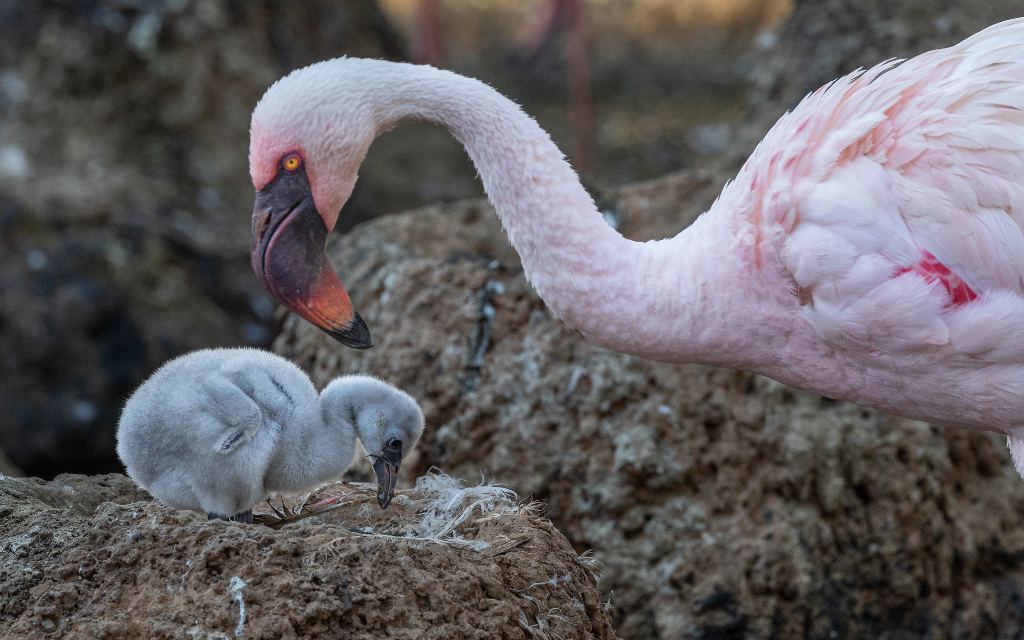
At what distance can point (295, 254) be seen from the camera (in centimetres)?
348

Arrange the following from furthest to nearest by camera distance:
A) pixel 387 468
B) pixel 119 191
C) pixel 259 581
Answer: pixel 119 191
pixel 387 468
pixel 259 581

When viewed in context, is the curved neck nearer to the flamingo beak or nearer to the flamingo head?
the flamingo head

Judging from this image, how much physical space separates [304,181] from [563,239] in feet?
2.35

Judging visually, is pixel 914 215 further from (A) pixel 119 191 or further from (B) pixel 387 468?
(A) pixel 119 191

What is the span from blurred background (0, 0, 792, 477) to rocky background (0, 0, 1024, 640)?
0.01 m

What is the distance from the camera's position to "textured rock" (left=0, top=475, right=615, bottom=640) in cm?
301

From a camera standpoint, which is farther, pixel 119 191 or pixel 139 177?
pixel 139 177

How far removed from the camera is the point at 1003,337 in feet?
10.8

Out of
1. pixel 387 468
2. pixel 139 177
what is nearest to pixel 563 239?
pixel 387 468

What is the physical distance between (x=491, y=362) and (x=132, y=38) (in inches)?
175

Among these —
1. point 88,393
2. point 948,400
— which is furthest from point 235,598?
point 88,393

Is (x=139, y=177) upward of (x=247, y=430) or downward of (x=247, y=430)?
downward

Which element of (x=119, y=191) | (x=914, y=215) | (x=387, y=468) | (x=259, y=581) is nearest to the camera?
(x=259, y=581)

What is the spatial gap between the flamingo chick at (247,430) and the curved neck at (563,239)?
2.13 ft
